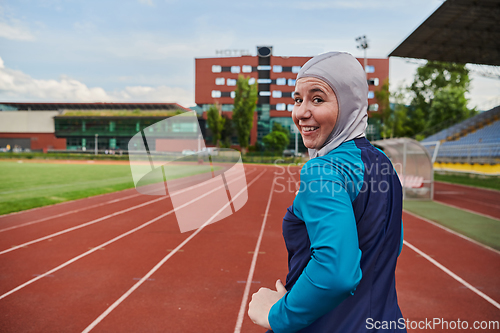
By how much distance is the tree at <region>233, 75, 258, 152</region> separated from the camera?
52.5 meters

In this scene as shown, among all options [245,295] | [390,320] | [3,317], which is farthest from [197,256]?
[390,320]

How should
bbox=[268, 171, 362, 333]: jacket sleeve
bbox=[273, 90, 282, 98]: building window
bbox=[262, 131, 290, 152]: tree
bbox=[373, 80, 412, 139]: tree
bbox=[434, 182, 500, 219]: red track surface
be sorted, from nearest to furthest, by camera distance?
bbox=[268, 171, 362, 333]: jacket sleeve
bbox=[434, 182, 500, 219]: red track surface
bbox=[373, 80, 412, 139]: tree
bbox=[262, 131, 290, 152]: tree
bbox=[273, 90, 282, 98]: building window

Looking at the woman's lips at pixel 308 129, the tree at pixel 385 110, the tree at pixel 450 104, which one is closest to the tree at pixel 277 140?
the tree at pixel 385 110

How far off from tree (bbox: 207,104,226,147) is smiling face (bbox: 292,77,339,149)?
2034 inches

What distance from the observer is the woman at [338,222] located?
852 millimetres

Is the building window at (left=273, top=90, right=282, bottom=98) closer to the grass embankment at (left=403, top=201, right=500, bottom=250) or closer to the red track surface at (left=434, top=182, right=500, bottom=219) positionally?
the red track surface at (left=434, top=182, right=500, bottom=219)

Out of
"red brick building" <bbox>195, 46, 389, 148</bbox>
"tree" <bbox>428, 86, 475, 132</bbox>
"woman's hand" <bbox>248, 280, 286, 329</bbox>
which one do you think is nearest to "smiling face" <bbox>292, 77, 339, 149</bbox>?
"woman's hand" <bbox>248, 280, 286, 329</bbox>

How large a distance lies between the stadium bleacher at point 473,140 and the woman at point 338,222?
992 inches

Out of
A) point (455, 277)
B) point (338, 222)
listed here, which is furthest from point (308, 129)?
point (455, 277)

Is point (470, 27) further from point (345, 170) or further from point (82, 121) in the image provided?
point (82, 121)

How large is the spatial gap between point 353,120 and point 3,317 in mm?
5042

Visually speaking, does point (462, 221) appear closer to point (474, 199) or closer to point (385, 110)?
point (474, 199)

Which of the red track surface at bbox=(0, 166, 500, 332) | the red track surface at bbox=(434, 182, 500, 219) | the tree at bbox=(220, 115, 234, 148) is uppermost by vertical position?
the tree at bbox=(220, 115, 234, 148)

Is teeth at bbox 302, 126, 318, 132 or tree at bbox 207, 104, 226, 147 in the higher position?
tree at bbox 207, 104, 226, 147
